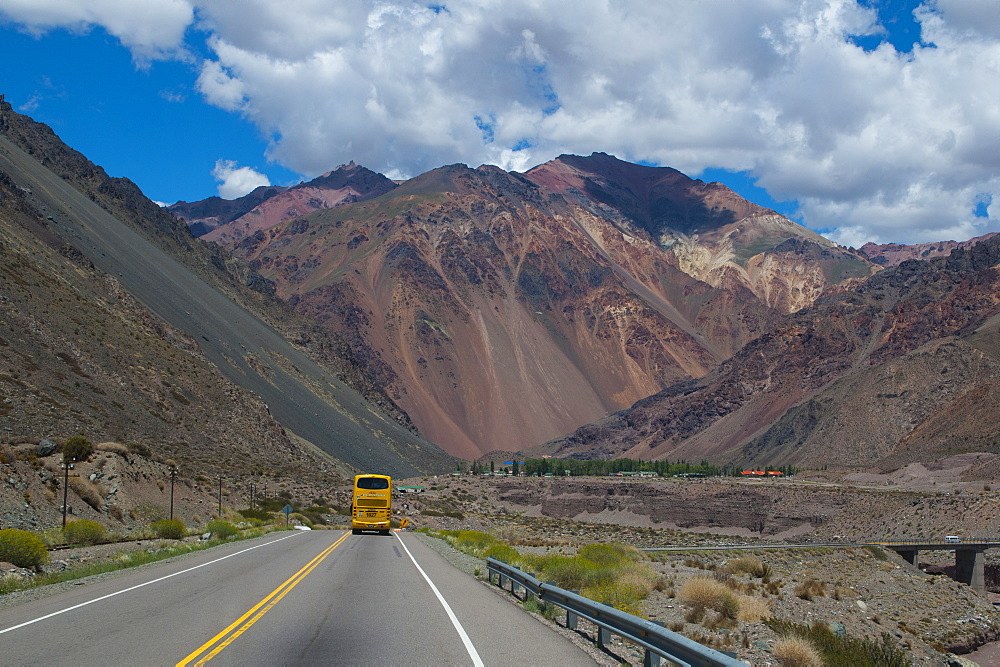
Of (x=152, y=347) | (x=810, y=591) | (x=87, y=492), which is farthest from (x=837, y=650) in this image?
→ (x=152, y=347)

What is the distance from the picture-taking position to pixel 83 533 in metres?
26.9

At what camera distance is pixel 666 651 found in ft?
30.7

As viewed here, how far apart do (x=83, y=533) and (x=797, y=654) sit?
921 inches

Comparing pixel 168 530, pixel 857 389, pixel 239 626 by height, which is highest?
pixel 857 389

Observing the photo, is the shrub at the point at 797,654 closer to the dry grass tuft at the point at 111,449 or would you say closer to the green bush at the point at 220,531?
the green bush at the point at 220,531

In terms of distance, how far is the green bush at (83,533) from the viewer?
26422mm

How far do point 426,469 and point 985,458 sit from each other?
69125 mm

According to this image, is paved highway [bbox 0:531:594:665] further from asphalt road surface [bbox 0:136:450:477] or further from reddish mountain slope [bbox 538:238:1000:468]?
reddish mountain slope [bbox 538:238:1000:468]

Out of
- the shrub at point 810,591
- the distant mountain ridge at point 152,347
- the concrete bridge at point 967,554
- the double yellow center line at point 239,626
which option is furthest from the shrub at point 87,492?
the concrete bridge at point 967,554

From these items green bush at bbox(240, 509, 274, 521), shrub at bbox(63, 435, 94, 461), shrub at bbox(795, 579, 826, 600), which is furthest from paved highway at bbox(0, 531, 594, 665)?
green bush at bbox(240, 509, 274, 521)

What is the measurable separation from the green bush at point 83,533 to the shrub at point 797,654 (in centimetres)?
2272

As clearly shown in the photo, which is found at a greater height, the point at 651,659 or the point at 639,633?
the point at 639,633

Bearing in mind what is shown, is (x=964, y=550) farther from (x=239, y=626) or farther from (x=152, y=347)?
(x=152, y=347)

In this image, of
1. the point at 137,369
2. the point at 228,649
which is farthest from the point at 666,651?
the point at 137,369
